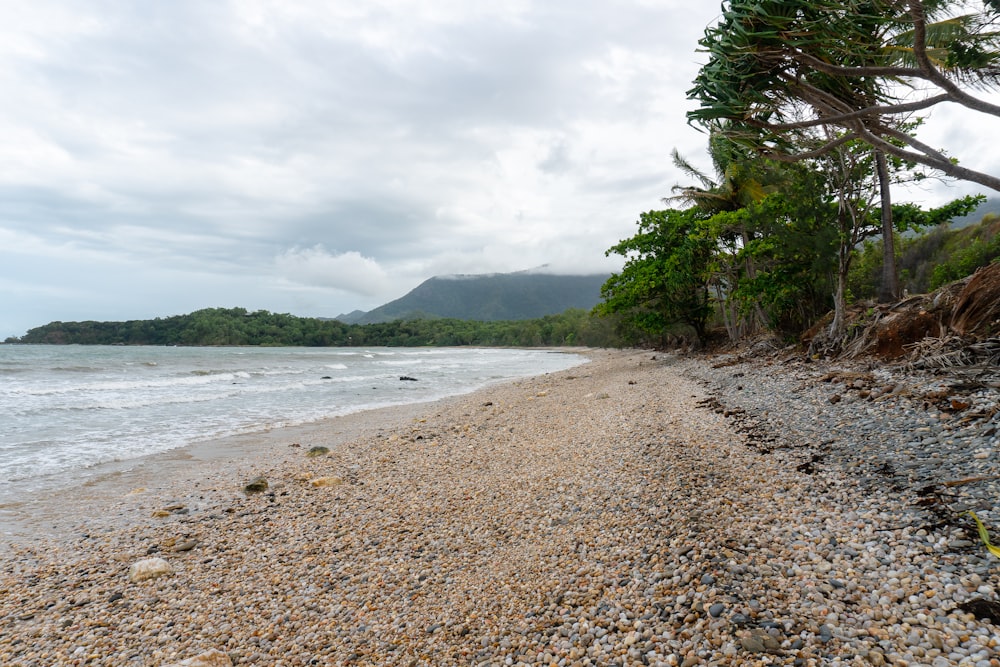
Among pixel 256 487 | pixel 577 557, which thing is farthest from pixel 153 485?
pixel 577 557

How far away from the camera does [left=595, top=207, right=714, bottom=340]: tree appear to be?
71.7 ft

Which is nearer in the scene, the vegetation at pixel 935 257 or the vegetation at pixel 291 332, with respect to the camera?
the vegetation at pixel 935 257

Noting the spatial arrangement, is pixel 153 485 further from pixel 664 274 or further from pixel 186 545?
pixel 664 274

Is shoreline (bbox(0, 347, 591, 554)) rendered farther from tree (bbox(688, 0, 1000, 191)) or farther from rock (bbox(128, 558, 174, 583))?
tree (bbox(688, 0, 1000, 191))

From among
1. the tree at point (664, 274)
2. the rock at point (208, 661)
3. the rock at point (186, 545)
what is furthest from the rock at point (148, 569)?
the tree at point (664, 274)

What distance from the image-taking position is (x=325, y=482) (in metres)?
6.73

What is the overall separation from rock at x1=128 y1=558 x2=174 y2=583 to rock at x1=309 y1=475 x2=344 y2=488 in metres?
2.36

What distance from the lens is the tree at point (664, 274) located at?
2184 centimetres

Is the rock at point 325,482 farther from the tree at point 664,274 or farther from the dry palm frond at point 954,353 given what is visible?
the tree at point 664,274

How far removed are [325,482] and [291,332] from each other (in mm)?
125179

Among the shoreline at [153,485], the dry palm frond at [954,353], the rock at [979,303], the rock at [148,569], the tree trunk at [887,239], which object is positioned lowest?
the shoreline at [153,485]

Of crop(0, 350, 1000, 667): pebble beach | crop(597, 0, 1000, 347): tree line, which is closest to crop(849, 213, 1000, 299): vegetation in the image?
crop(597, 0, 1000, 347): tree line

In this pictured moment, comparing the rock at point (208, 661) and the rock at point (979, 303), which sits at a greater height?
the rock at point (979, 303)

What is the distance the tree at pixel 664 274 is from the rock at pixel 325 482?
696 inches
